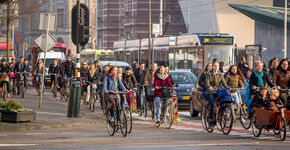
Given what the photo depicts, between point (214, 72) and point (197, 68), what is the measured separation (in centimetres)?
1801

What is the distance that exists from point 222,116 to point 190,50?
1939 cm

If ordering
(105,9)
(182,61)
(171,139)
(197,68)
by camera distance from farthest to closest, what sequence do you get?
(105,9)
(182,61)
(197,68)
(171,139)

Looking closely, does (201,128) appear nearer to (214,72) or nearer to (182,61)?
(214,72)

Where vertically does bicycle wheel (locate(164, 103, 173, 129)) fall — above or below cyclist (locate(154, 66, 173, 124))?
below

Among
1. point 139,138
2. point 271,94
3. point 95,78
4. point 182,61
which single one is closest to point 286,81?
point 271,94

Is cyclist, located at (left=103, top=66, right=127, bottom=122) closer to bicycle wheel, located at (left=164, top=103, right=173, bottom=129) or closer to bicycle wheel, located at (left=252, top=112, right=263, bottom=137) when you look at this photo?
bicycle wheel, located at (left=164, top=103, right=173, bottom=129)

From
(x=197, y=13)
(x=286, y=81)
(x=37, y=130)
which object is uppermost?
(x=197, y=13)

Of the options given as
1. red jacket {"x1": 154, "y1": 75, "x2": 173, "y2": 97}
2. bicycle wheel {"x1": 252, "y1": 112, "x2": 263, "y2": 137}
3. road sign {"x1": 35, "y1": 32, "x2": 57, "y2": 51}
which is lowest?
bicycle wheel {"x1": 252, "y1": 112, "x2": 263, "y2": 137}

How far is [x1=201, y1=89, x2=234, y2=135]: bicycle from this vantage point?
14633mm

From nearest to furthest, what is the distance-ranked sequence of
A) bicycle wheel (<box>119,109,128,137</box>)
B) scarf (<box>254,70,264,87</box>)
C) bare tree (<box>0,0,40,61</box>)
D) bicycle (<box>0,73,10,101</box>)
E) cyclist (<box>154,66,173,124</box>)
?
bicycle wheel (<box>119,109,128,137</box>), scarf (<box>254,70,264,87</box>), cyclist (<box>154,66,173,124</box>), bicycle (<box>0,73,10,101</box>), bare tree (<box>0,0,40,61</box>)

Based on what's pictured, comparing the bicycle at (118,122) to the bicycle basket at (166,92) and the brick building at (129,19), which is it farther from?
the brick building at (129,19)

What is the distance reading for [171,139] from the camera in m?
13.4

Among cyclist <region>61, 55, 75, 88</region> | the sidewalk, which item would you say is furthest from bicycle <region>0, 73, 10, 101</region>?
cyclist <region>61, 55, 75, 88</region>

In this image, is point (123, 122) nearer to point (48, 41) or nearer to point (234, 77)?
point (234, 77)
